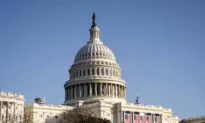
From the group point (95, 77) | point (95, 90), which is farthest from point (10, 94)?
point (95, 77)

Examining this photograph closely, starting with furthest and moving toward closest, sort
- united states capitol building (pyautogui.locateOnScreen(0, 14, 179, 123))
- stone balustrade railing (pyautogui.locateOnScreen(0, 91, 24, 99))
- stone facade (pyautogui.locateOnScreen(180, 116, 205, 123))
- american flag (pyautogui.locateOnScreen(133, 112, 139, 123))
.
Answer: stone facade (pyautogui.locateOnScreen(180, 116, 205, 123)), american flag (pyautogui.locateOnScreen(133, 112, 139, 123)), united states capitol building (pyautogui.locateOnScreen(0, 14, 179, 123)), stone balustrade railing (pyautogui.locateOnScreen(0, 91, 24, 99))

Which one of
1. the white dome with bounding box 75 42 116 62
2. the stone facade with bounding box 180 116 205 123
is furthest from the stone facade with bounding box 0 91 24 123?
the stone facade with bounding box 180 116 205 123

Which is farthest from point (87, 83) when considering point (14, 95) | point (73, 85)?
point (14, 95)

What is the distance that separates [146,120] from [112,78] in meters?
23.7

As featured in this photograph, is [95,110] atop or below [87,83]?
below

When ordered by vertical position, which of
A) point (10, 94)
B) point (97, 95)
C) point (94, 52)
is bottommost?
point (10, 94)

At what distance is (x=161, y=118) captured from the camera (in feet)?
531

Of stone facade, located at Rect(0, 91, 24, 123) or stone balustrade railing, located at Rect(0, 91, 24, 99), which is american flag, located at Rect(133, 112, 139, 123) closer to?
stone facade, located at Rect(0, 91, 24, 123)

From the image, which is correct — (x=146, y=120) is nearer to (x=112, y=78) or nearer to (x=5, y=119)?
(x=112, y=78)

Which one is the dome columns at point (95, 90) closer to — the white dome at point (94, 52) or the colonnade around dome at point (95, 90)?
the colonnade around dome at point (95, 90)

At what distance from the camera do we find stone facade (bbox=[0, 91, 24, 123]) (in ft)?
436

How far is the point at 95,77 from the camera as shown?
567ft

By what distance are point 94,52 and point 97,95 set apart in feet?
55.7

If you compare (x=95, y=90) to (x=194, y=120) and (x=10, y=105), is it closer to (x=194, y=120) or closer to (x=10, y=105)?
(x=10, y=105)
